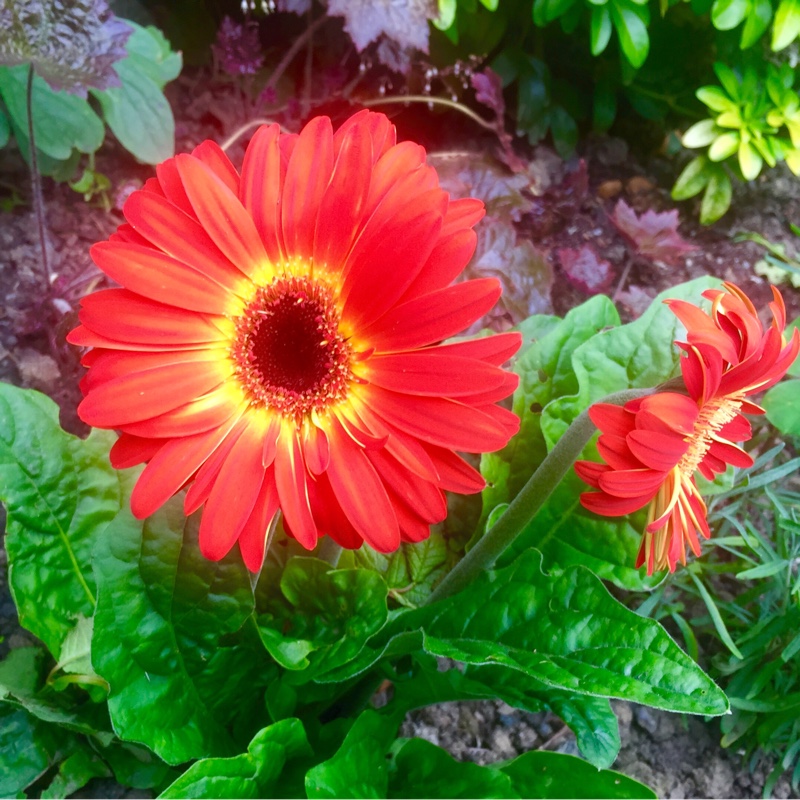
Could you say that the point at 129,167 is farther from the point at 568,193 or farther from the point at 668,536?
the point at 668,536

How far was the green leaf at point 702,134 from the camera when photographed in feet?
5.46

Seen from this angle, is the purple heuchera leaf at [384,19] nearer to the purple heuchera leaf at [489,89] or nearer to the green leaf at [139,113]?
the purple heuchera leaf at [489,89]

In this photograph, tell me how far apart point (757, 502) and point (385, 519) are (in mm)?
888

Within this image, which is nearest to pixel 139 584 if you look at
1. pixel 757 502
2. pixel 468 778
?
pixel 468 778

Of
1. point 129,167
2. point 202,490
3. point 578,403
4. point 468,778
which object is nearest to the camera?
point 202,490

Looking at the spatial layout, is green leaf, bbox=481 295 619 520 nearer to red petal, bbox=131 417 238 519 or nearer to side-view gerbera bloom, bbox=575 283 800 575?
side-view gerbera bloom, bbox=575 283 800 575

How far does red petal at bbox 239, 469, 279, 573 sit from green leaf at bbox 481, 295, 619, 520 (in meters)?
0.45

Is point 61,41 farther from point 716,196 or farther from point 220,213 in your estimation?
point 716,196

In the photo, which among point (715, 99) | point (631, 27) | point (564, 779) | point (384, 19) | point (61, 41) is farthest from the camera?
point (715, 99)

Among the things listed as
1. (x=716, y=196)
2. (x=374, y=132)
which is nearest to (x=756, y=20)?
(x=716, y=196)

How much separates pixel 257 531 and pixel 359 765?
0.39m

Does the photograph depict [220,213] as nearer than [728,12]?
Yes

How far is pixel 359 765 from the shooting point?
3.02 feet

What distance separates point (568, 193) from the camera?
173 centimetres
